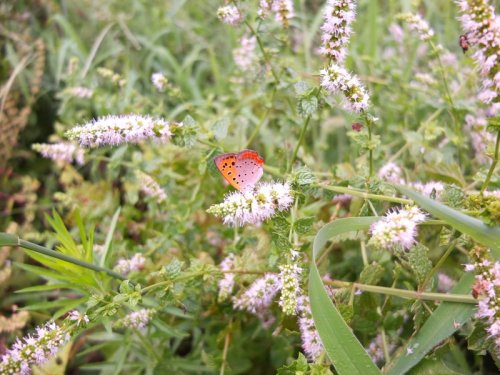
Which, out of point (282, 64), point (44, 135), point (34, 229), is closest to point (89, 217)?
point (34, 229)

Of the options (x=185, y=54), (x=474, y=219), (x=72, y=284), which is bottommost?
(x=72, y=284)

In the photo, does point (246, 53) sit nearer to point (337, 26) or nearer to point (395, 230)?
point (337, 26)

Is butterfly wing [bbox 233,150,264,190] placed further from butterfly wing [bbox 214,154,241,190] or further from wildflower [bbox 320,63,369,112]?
wildflower [bbox 320,63,369,112]

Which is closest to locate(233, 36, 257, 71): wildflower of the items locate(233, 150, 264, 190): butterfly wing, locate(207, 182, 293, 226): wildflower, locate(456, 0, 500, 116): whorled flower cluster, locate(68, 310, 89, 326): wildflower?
locate(233, 150, 264, 190): butterfly wing

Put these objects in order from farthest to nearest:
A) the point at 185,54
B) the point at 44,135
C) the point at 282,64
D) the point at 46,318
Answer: the point at 185,54
the point at 44,135
the point at 46,318
the point at 282,64

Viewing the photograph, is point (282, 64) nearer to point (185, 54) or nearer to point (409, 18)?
point (409, 18)

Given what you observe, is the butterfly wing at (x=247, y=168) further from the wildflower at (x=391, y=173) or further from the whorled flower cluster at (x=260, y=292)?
the wildflower at (x=391, y=173)

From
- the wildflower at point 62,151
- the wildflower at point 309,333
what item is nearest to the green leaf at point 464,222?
the wildflower at point 309,333

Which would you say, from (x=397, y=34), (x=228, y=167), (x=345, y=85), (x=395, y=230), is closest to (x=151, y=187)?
(x=228, y=167)
